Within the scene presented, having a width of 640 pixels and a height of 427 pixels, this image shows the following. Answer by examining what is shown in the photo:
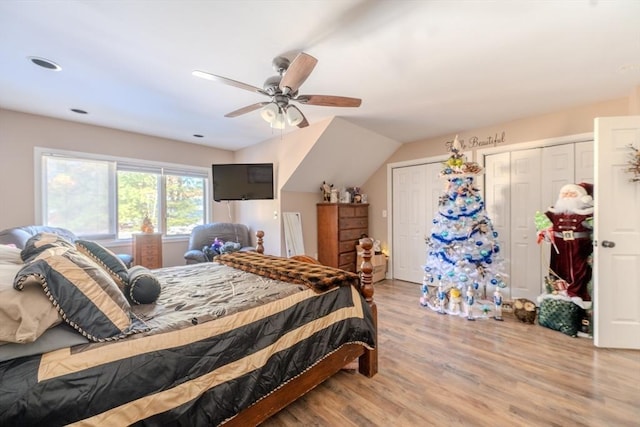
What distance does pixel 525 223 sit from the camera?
355cm

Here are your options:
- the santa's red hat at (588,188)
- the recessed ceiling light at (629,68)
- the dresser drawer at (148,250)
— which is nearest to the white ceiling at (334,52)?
the recessed ceiling light at (629,68)

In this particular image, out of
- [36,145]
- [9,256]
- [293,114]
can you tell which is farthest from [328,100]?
[36,145]

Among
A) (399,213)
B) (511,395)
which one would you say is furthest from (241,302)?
(399,213)

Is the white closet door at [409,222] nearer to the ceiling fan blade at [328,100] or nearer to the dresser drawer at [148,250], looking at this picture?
the ceiling fan blade at [328,100]

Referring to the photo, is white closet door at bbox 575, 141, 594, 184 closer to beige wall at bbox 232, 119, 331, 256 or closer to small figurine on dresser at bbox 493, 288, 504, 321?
small figurine on dresser at bbox 493, 288, 504, 321

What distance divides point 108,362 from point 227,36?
2.03 metres

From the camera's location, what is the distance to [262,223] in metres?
4.54

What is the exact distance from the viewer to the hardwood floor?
5.31 ft

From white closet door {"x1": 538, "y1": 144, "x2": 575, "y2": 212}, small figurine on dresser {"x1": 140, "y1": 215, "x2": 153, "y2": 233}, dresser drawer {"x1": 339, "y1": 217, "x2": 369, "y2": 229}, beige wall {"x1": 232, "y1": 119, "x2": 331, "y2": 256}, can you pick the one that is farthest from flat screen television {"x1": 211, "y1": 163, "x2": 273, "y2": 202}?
white closet door {"x1": 538, "y1": 144, "x2": 575, "y2": 212}

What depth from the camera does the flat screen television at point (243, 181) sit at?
4.12 m

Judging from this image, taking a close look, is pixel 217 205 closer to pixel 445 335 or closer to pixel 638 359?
pixel 445 335

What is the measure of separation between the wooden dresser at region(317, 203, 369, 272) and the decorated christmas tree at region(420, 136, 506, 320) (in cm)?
156

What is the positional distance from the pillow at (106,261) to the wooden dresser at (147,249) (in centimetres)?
250

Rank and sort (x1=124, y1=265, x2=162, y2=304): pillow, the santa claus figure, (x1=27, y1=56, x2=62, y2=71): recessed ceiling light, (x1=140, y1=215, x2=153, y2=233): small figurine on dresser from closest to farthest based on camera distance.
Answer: (x1=124, y1=265, x2=162, y2=304): pillow → (x1=27, y1=56, x2=62, y2=71): recessed ceiling light → the santa claus figure → (x1=140, y1=215, x2=153, y2=233): small figurine on dresser
